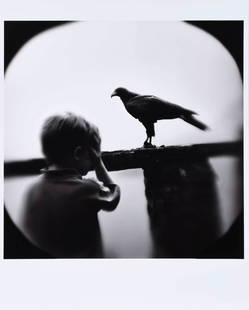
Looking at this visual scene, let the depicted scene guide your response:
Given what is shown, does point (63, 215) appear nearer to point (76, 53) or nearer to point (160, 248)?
point (160, 248)

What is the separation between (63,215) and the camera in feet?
4.53

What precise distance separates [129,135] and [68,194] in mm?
315

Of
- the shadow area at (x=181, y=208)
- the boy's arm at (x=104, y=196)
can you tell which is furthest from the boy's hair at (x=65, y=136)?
the shadow area at (x=181, y=208)

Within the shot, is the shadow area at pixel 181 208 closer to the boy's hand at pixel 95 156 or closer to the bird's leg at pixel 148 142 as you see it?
the bird's leg at pixel 148 142

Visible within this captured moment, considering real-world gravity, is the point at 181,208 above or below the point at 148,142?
below

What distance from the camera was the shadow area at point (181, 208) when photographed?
1.40 metres

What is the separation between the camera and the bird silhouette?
1.40 metres

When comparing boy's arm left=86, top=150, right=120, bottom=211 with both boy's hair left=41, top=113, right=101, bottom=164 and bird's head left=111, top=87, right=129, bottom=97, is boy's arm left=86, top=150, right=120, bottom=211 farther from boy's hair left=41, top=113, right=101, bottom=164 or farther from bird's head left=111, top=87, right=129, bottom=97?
bird's head left=111, top=87, right=129, bottom=97

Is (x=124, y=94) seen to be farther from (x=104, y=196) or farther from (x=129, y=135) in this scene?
(x=104, y=196)

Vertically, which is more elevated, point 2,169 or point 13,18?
point 13,18

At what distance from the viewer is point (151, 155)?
1.40 meters
